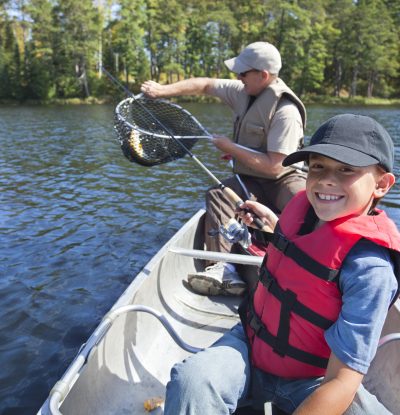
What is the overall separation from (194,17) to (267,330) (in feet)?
204

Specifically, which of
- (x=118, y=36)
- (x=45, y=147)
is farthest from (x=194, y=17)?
(x=45, y=147)

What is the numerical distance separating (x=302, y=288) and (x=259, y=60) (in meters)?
3.14

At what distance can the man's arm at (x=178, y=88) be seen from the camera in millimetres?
5094

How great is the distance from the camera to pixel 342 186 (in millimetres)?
1951

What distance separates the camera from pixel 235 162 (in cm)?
533

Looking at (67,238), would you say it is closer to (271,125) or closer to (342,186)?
(271,125)

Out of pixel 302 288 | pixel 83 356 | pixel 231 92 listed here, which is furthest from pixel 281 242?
pixel 231 92

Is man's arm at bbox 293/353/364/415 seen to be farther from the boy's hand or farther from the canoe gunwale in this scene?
the boy's hand

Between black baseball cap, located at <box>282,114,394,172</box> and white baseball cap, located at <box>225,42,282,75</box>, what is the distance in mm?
2808

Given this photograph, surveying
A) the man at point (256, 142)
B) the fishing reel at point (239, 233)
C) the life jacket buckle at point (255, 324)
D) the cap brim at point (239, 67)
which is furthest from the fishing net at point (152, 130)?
the life jacket buckle at point (255, 324)

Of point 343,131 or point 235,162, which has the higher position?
point 343,131

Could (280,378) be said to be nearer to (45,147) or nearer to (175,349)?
(175,349)

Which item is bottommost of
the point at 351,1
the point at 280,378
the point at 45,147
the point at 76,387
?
the point at 45,147

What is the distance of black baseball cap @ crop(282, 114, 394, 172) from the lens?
6.11ft
